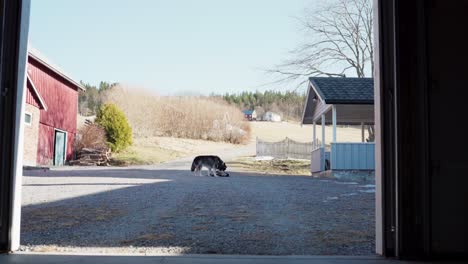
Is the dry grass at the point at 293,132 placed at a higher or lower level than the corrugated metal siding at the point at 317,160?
higher

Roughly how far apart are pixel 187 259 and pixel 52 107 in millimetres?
20971

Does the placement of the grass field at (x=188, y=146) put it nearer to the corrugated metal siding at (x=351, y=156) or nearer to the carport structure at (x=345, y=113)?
the carport structure at (x=345, y=113)

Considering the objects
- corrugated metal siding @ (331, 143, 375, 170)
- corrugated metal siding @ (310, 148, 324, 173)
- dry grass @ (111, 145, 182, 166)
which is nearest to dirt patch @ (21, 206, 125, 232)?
corrugated metal siding @ (331, 143, 375, 170)

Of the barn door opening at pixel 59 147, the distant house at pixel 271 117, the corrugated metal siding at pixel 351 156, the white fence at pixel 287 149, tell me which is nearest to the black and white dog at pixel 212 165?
the corrugated metal siding at pixel 351 156

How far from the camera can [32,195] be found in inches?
328

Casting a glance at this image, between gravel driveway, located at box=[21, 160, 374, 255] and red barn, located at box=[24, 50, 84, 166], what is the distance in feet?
35.8

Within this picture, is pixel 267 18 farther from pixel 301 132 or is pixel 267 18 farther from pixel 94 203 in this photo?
pixel 94 203

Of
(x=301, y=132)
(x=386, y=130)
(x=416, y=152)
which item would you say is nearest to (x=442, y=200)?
(x=416, y=152)

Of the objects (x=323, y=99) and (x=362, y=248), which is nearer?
(x=362, y=248)

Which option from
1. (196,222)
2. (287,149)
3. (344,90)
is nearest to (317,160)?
(344,90)

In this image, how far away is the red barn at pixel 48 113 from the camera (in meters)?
19.3

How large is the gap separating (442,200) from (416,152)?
39cm

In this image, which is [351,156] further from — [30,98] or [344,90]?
[30,98]

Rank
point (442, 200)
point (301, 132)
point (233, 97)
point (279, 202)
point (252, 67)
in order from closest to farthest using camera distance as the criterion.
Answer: point (442, 200), point (279, 202), point (252, 67), point (301, 132), point (233, 97)
